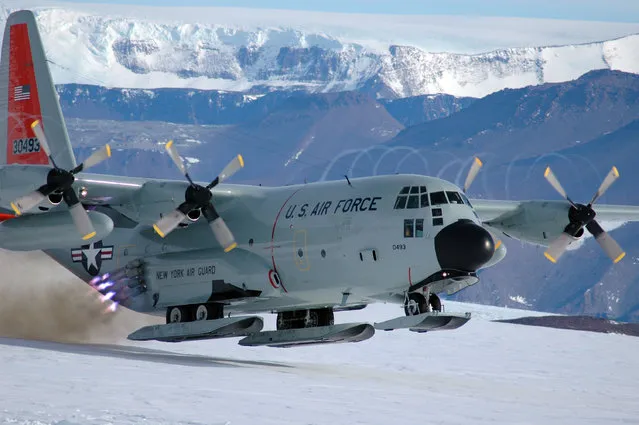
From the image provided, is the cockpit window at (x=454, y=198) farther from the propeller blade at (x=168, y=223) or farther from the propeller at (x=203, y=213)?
the propeller blade at (x=168, y=223)

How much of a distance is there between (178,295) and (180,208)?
2.53 meters

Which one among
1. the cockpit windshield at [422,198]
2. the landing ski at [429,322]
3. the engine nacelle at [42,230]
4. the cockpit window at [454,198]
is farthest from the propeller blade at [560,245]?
the engine nacelle at [42,230]

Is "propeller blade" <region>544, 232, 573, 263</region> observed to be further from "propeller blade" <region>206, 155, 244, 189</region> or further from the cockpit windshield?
"propeller blade" <region>206, 155, 244, 189</region>

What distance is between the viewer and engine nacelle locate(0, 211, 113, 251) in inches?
966

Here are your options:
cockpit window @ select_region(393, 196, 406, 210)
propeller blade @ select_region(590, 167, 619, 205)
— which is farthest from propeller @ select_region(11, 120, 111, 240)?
propeller blade @ select_region(590, 167, 619, 205)

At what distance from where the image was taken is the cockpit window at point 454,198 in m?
23.7

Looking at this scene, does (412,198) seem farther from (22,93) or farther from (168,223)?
(22,93)

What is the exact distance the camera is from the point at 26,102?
29.2 metres

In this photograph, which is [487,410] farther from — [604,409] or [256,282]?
[256,282]

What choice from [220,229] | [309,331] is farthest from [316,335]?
[220,229]

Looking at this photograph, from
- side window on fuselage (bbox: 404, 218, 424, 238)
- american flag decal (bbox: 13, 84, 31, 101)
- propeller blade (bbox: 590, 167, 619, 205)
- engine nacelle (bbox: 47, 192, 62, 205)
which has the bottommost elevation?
side window on fuselage (bbox: 404, 218, 424, 238)

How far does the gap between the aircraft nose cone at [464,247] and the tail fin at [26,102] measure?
11107mm

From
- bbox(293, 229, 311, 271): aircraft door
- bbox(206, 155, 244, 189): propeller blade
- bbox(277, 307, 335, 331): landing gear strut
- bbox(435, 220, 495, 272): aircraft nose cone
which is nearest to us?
bbox(435, 220, 495, 272): aircraft nose cone

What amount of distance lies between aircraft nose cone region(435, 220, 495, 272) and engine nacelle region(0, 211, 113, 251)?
7.78 meters
